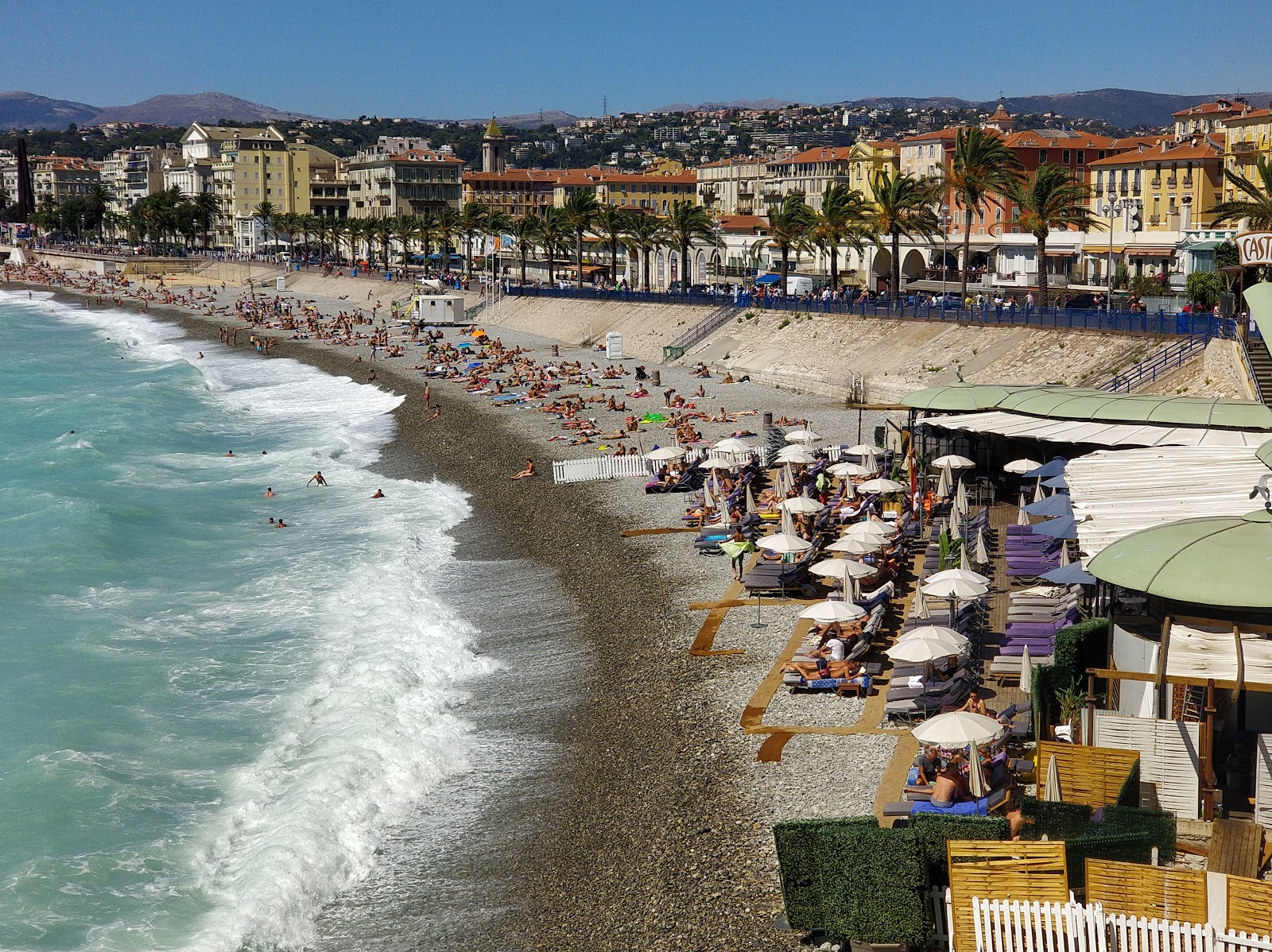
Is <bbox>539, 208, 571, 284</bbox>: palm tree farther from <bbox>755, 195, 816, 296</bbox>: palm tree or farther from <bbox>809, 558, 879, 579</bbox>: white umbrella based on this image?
<bbox>809, 558, 879, 579</bbox>: white umbrella

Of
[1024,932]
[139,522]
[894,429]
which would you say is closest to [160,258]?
[139,522]

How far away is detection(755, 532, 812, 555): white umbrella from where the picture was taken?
70.9ft

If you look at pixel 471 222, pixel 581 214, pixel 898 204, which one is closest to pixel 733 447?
pixel 898 204

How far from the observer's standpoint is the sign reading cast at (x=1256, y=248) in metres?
27.0

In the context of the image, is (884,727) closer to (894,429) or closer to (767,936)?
(767,936)

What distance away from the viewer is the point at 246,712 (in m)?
19.7

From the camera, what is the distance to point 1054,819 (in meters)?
11.1

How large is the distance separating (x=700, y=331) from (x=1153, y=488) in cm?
4139

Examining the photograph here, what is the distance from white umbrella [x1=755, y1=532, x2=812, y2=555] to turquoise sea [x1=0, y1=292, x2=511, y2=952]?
519 centimetres

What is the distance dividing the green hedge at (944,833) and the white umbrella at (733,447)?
19889 mm

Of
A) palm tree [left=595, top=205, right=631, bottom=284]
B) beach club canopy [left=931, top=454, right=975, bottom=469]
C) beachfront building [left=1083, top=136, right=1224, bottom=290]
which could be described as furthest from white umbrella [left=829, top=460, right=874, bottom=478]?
palm tree [left=595, top=205, right=631, bottom=284]

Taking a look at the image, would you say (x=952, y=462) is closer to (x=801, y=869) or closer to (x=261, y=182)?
(x=801, y=869)

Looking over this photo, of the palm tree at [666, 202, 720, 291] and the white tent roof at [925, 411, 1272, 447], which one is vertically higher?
the palm tree at [666, 202, 720, 291]

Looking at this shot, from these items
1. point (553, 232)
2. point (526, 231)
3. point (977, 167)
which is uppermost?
point (526, 231)
